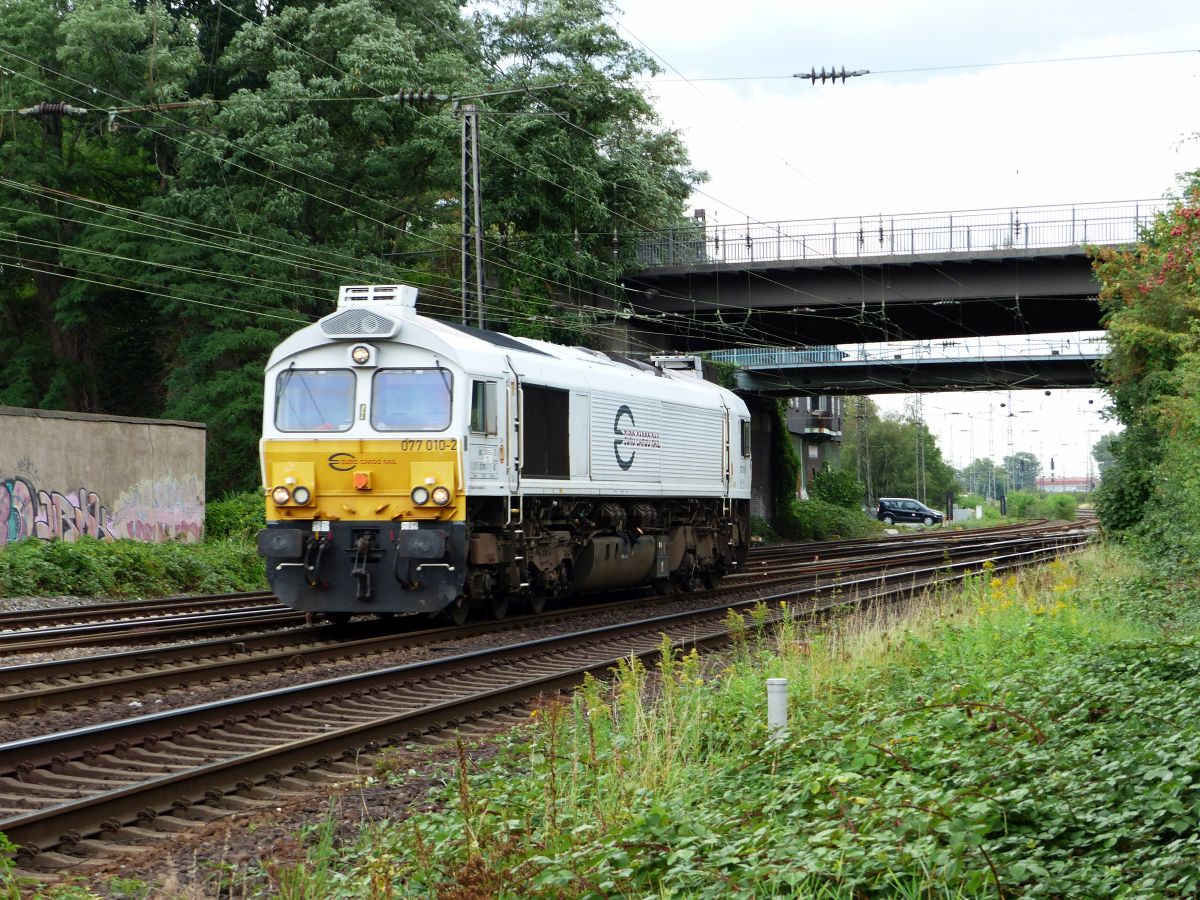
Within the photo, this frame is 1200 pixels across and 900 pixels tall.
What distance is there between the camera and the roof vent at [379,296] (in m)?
16.5

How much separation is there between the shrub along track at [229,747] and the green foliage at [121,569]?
A: 10.5 m

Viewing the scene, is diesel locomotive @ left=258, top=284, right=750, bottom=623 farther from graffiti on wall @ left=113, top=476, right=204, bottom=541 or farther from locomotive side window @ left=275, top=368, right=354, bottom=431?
graffiti on wall @ left=113, top=476, right=204, bottom=541

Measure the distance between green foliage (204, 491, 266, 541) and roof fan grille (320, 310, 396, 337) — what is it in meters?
12.9

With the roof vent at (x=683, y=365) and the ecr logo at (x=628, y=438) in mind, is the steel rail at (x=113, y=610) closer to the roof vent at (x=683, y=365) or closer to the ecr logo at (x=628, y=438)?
the ecr logo at (x=628, y=438)

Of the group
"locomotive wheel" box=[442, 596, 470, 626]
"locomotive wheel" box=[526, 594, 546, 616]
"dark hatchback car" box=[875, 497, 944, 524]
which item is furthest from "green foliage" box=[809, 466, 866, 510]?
"locomotive wheel" box=[442, 596, 470, 626]

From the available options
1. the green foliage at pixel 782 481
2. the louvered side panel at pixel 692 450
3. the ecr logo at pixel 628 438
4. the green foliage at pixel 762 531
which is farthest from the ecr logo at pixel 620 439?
the green foliage at pixel 782 481

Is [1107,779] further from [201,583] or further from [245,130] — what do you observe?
[245,130]

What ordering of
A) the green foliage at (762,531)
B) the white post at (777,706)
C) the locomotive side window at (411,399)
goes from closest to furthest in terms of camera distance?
the white post at (777,706), the locomotive side window at (411,399), the green foliage at (762,531)

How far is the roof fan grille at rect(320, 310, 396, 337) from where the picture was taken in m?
15.8

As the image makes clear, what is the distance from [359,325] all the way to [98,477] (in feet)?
36.6

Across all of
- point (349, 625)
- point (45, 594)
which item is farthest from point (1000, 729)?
point (45, 594)

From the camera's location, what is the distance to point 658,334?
Answer: 46.4 metres

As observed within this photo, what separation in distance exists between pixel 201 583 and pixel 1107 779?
2009 cm

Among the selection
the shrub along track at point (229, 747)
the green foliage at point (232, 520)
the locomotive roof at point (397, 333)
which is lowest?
the shrub along track at point (229, 747)
